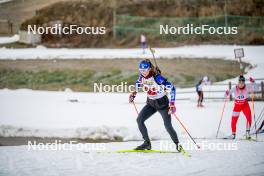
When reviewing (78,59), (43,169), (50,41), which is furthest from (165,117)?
(50,41)

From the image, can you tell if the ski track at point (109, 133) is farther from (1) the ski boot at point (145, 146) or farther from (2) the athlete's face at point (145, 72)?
(2) the athlete's face at point (145, 72)

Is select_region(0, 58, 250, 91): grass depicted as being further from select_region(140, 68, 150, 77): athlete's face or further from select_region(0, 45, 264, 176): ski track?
select_region(140, 68, 150, 77): athlete's face

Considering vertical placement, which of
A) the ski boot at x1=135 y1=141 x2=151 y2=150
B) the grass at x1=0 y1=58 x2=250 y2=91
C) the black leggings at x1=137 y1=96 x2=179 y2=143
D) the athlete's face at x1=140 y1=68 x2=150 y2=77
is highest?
the grass at x1=0 y1=58 x2=250 y2=91

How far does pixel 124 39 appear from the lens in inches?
1439

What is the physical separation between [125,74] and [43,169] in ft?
60.0

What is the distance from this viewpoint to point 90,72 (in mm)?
25547

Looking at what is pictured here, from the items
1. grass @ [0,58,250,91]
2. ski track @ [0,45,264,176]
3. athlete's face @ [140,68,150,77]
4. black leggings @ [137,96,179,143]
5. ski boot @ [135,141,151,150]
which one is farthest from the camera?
grass @ [0,58,250,91]

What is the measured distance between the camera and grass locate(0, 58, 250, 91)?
76.5 feet

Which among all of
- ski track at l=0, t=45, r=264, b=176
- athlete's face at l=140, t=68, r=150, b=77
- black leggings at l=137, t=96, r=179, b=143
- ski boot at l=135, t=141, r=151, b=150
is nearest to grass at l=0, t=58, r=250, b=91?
ski track at l=0, t=45, r=264, b=176

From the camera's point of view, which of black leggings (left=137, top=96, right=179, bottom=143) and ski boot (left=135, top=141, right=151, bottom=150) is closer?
black leggings (left=137, top=96, right=179, bottom=143)

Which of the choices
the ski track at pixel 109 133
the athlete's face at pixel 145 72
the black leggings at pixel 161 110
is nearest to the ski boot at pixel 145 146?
the ski track at pixel 109 133

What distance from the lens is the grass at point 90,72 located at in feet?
76.5

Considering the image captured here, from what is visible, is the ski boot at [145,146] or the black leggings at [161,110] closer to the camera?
the black leggings at [161,110]

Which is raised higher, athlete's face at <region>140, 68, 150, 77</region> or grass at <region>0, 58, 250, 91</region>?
grass at <region>0, 58, 250, 91</region>
